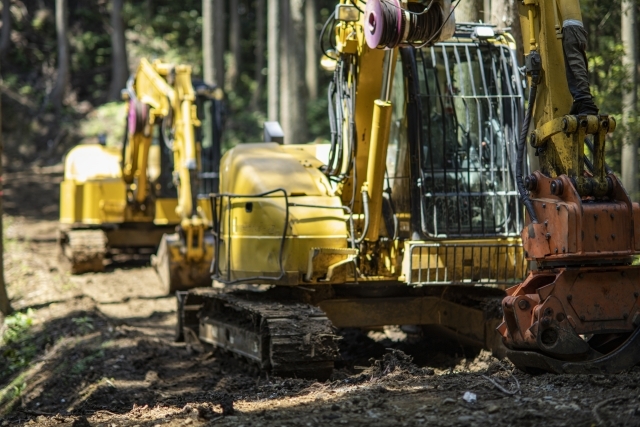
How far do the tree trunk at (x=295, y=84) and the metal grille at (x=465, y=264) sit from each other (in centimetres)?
1256

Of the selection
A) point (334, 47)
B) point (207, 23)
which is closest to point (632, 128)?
point (334, 47)

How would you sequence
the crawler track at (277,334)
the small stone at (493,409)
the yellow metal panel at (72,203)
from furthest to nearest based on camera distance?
the yellow metal panel at (72,203) → the crawler track at (277,334) → the small stone at (493,409)

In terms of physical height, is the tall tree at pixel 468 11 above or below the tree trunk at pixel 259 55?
below

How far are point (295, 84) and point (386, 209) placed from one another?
12800mm

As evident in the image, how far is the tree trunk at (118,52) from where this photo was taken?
32344 millimetres

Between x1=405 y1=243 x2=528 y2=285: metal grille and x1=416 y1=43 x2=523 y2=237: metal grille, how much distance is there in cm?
17

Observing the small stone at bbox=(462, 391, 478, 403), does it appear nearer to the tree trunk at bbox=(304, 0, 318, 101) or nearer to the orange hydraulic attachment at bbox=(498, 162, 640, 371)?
the orange hydraulic attachment at bbox=(498, 162, 640, 371)

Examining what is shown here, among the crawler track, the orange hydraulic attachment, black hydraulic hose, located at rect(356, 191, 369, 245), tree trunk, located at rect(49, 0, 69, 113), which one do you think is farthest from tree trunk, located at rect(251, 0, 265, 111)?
the orange hydraulic attachment

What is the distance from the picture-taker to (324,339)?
7.59 m

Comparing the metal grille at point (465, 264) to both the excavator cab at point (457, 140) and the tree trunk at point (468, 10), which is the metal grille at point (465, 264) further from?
the tree trunk at point (468, 10)

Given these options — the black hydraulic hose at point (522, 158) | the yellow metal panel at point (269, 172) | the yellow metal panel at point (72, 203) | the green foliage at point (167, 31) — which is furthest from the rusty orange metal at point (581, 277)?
the green foliage at point (167, 31)

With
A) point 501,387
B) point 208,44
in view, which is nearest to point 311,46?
point 208,44

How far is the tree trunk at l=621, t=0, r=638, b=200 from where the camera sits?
42.8 feet

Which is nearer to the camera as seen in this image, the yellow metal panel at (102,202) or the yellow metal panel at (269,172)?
the yellow metal panel at (269,172)
